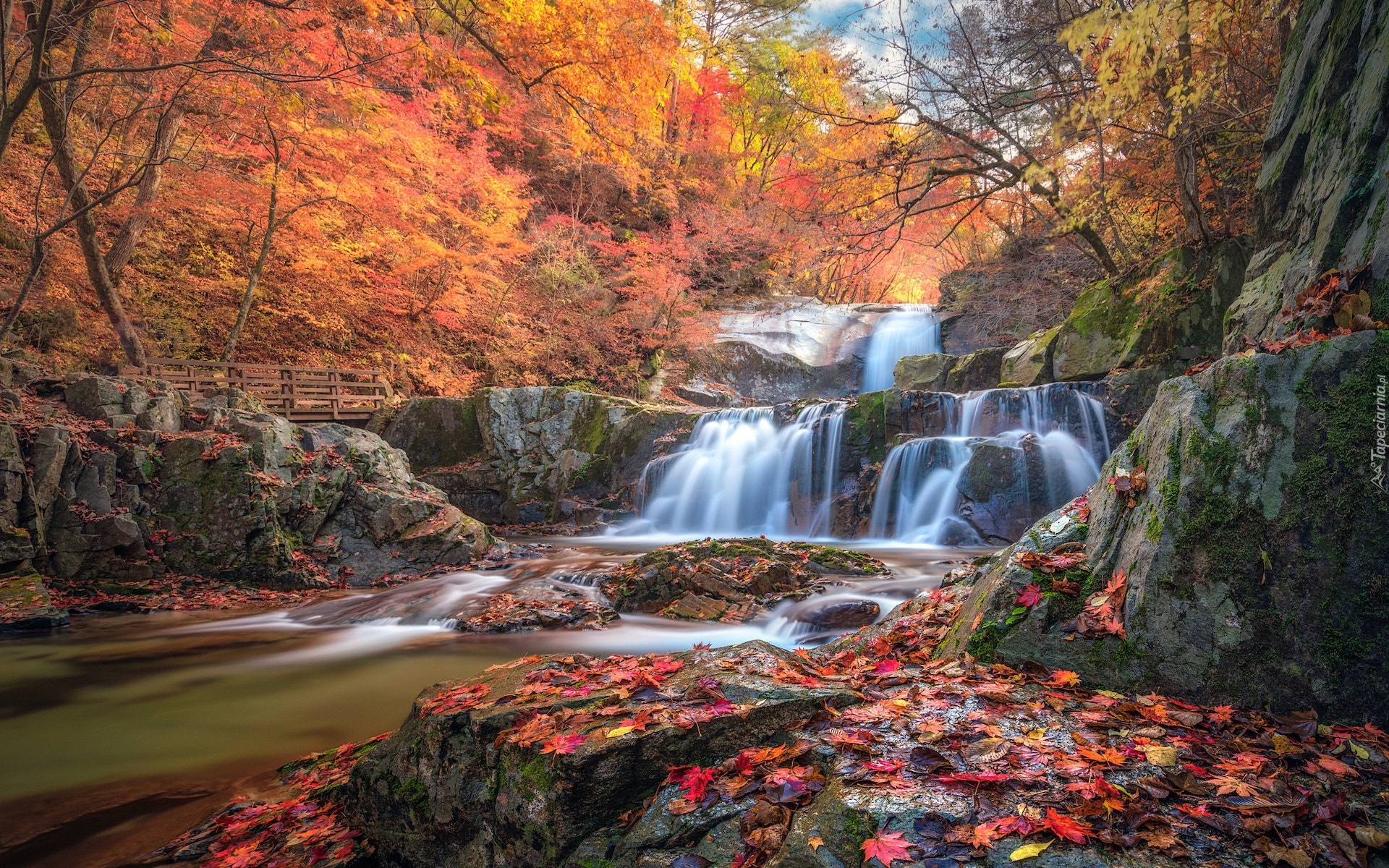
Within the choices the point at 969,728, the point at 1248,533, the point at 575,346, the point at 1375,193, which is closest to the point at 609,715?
the point at 969,728

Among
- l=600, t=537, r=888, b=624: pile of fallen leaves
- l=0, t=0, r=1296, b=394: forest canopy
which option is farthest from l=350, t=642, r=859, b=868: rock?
l=0, t=0, r=1296, b=394: forest canopy

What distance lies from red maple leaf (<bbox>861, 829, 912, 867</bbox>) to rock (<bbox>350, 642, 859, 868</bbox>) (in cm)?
56

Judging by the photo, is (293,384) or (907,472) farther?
(293,384)

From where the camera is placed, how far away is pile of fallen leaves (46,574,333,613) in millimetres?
7531

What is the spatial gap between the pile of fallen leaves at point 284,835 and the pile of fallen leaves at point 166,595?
18.2 ft

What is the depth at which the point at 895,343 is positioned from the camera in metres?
21.5

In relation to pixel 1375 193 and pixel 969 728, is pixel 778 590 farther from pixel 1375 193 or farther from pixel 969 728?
pixel 1375 193

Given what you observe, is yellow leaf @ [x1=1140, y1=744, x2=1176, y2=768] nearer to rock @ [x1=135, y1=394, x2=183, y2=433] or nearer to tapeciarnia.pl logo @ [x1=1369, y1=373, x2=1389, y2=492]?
tapeciarnia.pl logo @ [x1=1369, y1=373, x2=1389, y2=492]

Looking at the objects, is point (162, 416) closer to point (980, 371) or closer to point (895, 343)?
point (980, 371)

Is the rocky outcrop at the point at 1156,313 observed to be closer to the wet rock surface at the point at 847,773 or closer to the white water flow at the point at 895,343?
the white water flow at the point at 895,343

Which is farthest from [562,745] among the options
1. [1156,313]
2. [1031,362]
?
[1031,362]

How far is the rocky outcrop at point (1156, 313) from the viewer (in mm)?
9195

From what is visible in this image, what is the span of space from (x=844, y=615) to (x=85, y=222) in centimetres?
1379

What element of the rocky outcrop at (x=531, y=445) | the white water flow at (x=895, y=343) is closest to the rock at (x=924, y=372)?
the white water flow at (x=895, y=343)
